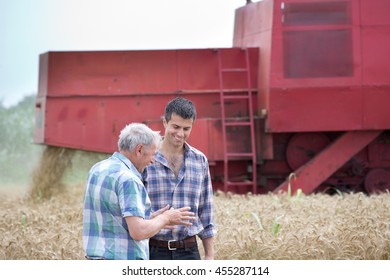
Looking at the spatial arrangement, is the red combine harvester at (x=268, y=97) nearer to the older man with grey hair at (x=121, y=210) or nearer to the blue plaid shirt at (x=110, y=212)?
the older man with grey hair at (x=121, y=210)

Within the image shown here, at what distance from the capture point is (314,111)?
14141mm

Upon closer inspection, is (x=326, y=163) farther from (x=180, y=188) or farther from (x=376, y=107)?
(x=180, y=188)

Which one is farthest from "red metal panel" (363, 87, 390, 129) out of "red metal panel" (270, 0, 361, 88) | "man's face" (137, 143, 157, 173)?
"man's face" (137, 143, 157, 173)

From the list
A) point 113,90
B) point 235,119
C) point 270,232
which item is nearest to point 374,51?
point 235,119

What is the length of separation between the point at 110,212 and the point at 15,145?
59.4ft

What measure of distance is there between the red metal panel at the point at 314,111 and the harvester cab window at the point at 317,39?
315mm

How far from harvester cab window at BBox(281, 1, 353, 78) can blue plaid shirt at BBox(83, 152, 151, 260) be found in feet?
30.0

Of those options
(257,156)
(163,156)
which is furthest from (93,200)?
(257,156)

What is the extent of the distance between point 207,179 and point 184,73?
339 inches

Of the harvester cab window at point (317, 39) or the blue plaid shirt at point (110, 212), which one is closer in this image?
the blue plaid shirt at point (110, 212)

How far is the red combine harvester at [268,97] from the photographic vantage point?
14055 mm

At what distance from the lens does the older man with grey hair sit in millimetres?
5066

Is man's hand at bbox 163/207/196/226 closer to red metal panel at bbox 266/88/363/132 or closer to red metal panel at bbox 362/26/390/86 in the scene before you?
red metal panel at bbox 266/88/363/132

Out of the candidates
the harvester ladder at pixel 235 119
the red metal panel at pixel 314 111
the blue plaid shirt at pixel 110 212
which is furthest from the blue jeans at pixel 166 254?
the red metal panel at pixel 314 111
